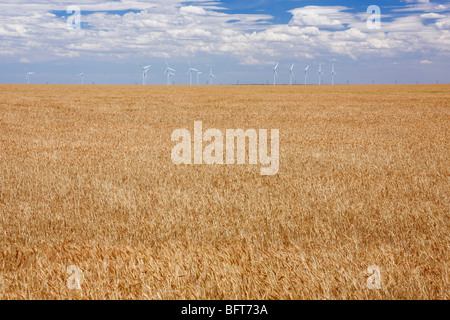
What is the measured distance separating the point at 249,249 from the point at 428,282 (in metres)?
2.28

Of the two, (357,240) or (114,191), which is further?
(114,191)

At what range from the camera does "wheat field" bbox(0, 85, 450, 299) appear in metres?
4.77

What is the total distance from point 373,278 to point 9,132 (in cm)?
2108

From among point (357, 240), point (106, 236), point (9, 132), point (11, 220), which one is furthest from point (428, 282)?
point (9, 132)

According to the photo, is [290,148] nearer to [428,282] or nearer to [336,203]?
→ [336,203]

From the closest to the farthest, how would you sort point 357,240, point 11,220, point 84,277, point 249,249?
point 84,277 → point 249,249 → point 357,240 → point 11,220

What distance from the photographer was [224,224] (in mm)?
7375

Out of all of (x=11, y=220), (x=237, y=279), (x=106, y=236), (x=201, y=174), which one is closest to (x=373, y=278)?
(x=237, y=279)

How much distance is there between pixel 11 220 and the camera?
7.69m

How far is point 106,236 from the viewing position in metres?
6.91

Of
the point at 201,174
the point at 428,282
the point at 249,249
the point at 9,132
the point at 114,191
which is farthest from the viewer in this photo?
the point at 9,132

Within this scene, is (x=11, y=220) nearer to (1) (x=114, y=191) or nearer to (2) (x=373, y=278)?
(1) (x=114, y=191)

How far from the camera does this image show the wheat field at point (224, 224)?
477 centimetres
